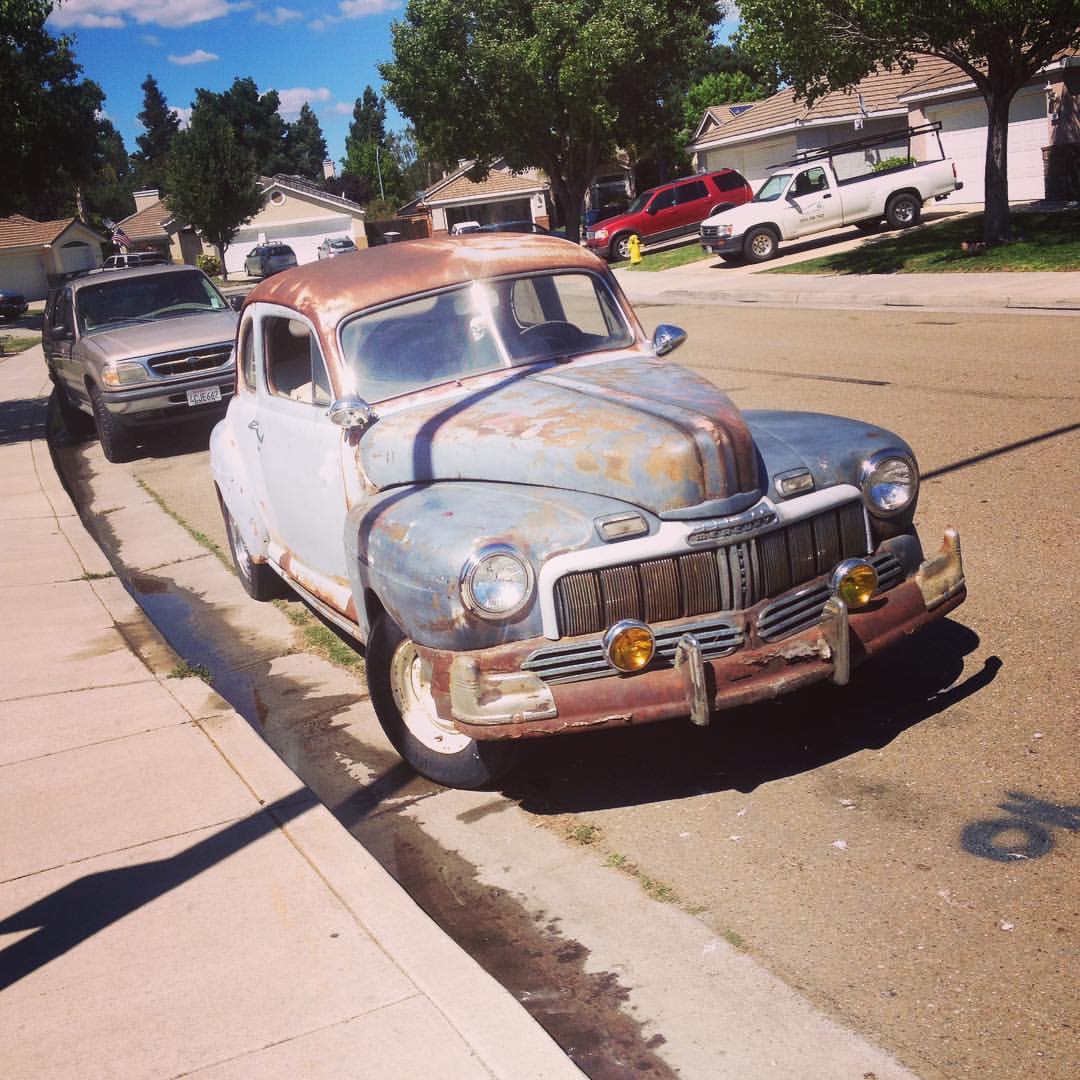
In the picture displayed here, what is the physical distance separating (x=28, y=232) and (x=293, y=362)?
7972cm

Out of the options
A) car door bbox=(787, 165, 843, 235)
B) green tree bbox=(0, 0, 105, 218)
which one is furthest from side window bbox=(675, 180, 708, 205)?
green tree bbox=(0, 0, 105, 218)

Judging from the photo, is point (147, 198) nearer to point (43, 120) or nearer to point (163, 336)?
point (43, 120)

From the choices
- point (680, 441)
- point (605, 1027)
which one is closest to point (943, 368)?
point (680, 441)

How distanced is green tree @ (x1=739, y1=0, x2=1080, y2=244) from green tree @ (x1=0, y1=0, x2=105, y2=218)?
12.9m

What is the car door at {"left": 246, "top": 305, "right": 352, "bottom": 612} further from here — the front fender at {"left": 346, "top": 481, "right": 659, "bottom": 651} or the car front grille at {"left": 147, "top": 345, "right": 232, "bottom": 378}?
the car front grille at {"left": 147, "top": 345, "right": 232, "bottom": 378}

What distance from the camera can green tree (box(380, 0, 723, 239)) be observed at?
130 feet

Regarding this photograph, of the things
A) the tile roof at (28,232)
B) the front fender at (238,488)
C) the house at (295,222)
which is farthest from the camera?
the house at (295,222)

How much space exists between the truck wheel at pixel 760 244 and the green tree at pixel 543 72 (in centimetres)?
1331

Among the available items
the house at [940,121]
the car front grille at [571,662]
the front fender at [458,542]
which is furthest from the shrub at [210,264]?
the car front grille at [571,662]

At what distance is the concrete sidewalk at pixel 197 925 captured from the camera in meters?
3.38

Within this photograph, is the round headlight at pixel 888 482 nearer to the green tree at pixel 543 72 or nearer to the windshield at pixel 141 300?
the windshield at pixel 141 300

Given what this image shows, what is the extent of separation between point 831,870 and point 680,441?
4.94 ft

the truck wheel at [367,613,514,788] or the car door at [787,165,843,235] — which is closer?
the truck wheel at [367,613,514,788]

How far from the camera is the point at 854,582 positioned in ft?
15.1
